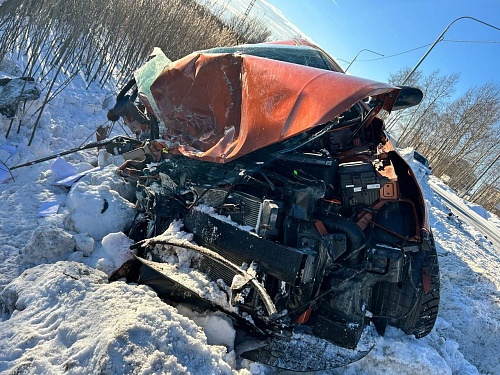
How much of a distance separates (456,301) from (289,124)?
2747 mm

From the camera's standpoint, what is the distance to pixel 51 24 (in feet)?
18.2

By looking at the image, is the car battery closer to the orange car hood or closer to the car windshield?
the orange car hood

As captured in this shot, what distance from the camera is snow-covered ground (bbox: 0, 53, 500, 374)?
1.75 m

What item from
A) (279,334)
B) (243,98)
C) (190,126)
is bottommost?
(279,334)

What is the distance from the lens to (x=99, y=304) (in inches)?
80.7

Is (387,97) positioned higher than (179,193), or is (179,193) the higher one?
(387,97)

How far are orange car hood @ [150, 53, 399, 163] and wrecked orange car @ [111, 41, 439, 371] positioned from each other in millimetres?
12

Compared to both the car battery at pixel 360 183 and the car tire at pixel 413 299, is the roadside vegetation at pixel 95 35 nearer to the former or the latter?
the car battery at pixel 360 183

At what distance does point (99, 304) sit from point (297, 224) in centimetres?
129

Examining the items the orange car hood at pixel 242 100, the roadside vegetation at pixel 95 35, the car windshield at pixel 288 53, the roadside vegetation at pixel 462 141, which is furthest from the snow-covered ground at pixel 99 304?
the roadside vegetation at pixel 462 141

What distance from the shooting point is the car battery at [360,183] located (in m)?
2.34

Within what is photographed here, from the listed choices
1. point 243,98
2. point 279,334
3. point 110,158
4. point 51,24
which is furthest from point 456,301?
point 51,24

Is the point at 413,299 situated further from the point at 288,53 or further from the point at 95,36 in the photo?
the point at 95,36

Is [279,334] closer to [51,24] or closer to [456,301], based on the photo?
[456,301]
